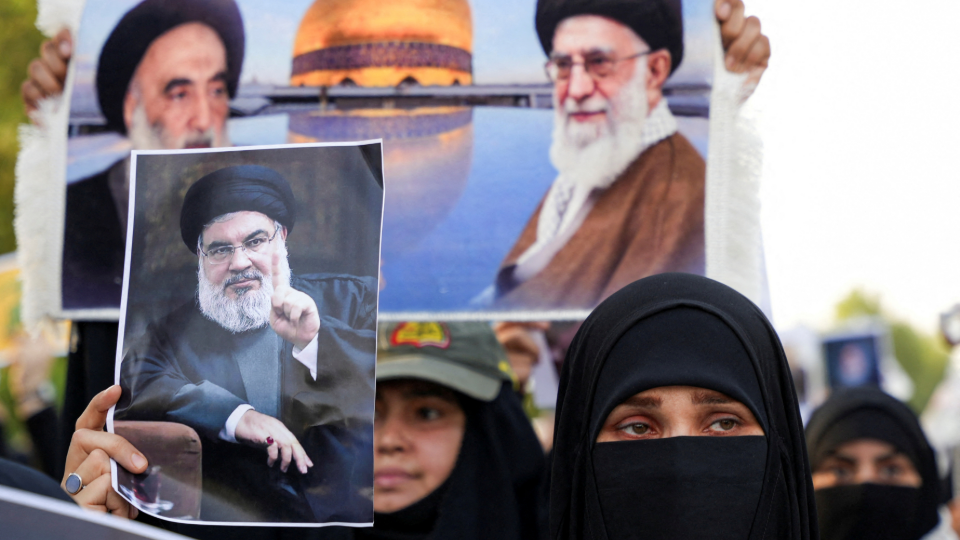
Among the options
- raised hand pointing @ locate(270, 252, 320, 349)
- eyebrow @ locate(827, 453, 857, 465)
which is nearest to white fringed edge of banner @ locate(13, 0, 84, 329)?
raised hand pointing @ locate(270, 252, 320, 349)

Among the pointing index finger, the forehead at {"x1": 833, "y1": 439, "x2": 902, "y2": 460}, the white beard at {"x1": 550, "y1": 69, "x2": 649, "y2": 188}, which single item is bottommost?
the forehead at {"x1": 833, "y1": 439, "x2": 902, "y2": 460}

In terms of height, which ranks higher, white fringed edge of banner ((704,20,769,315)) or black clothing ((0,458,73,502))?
white fringed edge of banner ((704,20,769,315))

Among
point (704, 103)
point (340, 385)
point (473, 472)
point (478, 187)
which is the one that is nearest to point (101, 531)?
point (340, 385)

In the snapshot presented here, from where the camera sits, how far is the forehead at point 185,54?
6.84 ft

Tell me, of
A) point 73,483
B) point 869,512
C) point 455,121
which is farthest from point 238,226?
point 869,512

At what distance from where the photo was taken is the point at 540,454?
2.72m

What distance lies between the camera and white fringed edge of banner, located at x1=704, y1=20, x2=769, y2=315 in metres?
2.00

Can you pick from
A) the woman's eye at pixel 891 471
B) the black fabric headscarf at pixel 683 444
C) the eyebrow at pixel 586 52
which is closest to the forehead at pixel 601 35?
the eyebrow at pixel 586 52

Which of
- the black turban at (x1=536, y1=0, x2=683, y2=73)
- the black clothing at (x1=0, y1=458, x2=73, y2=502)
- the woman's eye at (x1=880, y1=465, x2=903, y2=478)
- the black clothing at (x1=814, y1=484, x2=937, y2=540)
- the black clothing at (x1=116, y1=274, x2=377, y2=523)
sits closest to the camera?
the black clothing at (x1=0, y1=458, x2=73, y2=502)

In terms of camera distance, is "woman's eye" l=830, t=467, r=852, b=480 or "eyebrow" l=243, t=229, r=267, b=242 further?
"woman's eye" l=830, t=467, r=852, b=480

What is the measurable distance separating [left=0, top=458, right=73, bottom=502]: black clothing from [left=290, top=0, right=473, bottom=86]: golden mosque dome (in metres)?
1.16

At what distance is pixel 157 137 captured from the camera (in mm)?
2109

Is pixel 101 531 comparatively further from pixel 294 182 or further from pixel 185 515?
pixel 294 182

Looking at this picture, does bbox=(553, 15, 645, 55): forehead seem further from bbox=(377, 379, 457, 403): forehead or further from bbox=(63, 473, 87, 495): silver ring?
bbox=(63, 473, 87, 495): silver ring
